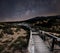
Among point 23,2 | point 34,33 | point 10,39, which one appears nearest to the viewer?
point 10,39

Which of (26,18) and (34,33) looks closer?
(26,18)

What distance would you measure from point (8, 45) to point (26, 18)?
1131 mm

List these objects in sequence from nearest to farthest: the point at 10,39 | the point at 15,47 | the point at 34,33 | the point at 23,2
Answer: the point at 15,47 < the point at 10,39 < the point at 23,2 < the point at 34,33

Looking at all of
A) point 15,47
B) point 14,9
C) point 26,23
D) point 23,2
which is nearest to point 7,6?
point 14,9

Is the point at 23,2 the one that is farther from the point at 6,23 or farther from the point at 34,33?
the point at 34,33

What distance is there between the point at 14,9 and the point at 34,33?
3.50ft

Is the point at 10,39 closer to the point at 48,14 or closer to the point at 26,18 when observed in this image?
the point at 26,18

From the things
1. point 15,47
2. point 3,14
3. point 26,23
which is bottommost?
point 15,47

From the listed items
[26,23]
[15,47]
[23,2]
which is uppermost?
[23,2]

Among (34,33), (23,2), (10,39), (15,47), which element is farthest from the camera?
(34,33)

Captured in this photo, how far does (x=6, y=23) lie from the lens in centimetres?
443

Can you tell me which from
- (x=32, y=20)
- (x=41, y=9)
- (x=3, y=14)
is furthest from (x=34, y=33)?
(x=3, y=14)

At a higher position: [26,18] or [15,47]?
[26,18]

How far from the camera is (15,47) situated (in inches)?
141
